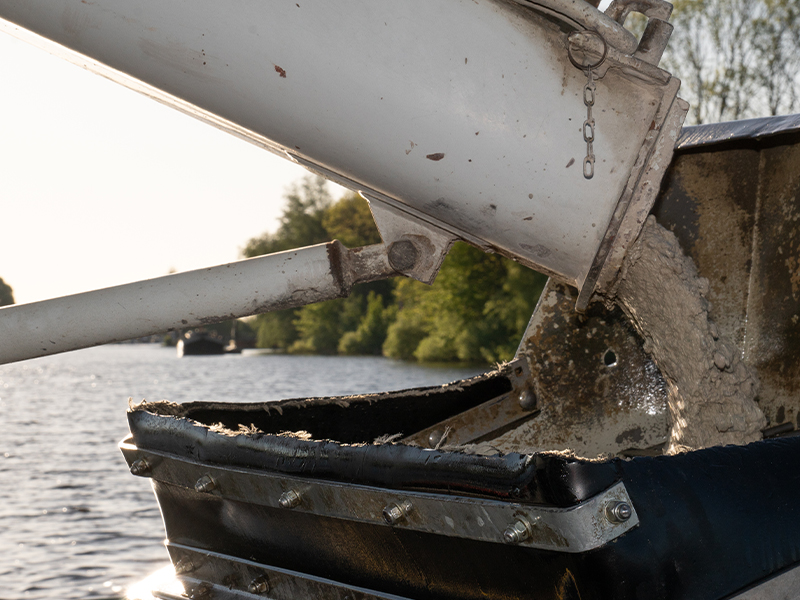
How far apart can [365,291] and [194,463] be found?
5371 cm

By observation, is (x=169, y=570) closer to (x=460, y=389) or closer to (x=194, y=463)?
(x=194, y=463)

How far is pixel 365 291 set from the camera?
183 feet

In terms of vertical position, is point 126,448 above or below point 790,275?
below

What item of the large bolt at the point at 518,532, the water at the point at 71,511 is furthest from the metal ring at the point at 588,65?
the water at the point at 71,511

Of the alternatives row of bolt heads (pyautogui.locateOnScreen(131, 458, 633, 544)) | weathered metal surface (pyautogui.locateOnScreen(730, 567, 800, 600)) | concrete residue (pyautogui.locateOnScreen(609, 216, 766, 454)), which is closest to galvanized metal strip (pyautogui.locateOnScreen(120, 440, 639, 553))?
row of bolt heads (pyautogui.locateOnScreen(131, 458, 633, 544))

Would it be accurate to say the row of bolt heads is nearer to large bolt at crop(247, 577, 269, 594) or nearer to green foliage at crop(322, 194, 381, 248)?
large bolt at crop(247, 577, 269, 594)

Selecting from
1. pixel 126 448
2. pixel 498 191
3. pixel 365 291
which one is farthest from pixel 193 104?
pixel 365 291

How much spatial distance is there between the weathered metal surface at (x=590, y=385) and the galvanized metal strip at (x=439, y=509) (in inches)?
68.5

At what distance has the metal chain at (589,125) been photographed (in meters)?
1.86

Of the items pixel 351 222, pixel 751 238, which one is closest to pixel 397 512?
pixel 751 238

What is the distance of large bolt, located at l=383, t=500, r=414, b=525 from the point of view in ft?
4.88

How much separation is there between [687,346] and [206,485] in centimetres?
159

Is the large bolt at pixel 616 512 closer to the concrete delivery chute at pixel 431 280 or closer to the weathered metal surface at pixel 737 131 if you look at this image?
the concrete delivery chute at pixel 431 280

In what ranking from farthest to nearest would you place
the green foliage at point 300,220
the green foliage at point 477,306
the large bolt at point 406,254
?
the green foliage at point 300,220, the green foliage at point 477,306, the large bolt at point 406,254
